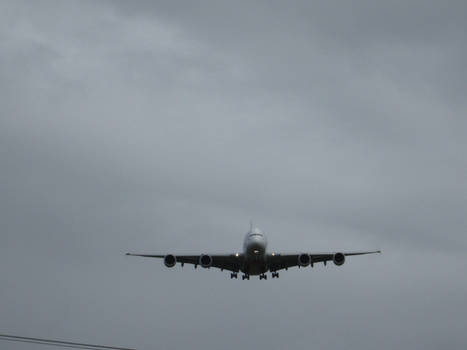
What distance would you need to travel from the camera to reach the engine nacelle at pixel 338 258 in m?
60.4

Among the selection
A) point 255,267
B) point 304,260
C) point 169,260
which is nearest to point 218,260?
point 255,267

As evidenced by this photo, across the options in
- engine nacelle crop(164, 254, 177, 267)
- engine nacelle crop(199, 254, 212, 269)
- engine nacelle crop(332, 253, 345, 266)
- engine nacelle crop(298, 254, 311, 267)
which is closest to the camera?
engine nacelle crop(332, 253, 345, 266)

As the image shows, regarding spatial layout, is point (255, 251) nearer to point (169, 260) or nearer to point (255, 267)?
point (255, 267)

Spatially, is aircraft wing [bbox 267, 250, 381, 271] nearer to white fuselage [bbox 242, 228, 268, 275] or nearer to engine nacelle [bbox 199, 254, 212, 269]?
white fuselage [bbox 242, 228, 268, 275]

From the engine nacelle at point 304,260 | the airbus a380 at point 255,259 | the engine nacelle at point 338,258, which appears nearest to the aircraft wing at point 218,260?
the airbus a380 at point 255,259

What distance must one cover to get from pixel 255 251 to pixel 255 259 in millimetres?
1878

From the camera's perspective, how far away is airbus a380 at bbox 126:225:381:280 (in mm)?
57344

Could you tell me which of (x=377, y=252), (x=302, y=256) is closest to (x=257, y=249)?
(x=302, y=256)

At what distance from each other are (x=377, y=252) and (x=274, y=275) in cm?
1237

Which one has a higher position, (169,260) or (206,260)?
(206,260)

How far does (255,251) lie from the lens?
57.0 metres

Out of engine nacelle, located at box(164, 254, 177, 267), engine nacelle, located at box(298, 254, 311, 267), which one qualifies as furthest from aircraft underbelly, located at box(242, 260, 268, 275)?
engine nacelle, located at box(164, 254, 177, 267)

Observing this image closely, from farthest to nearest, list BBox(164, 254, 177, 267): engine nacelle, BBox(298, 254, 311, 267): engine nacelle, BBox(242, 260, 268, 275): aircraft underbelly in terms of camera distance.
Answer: BBox(298, 254, 311, 267): engine nacelle, BBox(164, 254, 177, 267): engine nacelle, BBox(242, 260, 268, 275): aircraft underbelly

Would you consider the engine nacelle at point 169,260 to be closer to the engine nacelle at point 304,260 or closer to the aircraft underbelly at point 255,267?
the aircraft underbelly at point 255,267
